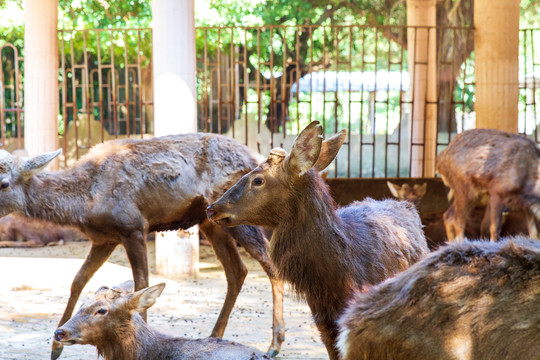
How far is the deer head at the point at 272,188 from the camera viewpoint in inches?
187

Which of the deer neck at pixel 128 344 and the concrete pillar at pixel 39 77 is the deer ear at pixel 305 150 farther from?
the concrete pillar at pixel 39 77

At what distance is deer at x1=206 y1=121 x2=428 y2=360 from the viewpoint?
469 cm

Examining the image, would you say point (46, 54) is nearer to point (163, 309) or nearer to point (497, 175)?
point (163, 309)

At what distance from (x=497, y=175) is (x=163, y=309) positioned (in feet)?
17.8

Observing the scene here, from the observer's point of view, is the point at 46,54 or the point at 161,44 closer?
the point at 161,44

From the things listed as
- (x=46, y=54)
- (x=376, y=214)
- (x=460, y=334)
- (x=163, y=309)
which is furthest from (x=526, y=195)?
(x=460, y=334)

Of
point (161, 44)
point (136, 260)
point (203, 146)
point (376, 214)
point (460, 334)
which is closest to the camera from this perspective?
point (460, 334)

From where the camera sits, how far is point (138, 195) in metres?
7.14

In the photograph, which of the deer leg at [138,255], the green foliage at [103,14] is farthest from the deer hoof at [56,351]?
the green foliage at [103,14]

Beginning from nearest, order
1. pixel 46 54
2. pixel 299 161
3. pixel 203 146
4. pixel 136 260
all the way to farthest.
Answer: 1. pixel 299 161
2. pixel 136 260
3. pixel 203 146
4. pixel 46 54

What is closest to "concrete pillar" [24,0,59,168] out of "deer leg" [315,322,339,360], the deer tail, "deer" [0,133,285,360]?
"deer" [0,133,285,360]

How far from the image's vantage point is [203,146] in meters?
7.63

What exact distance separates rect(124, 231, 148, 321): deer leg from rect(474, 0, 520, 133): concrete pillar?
302 inches

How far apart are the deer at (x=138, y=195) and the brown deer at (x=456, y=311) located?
358 centimetres
